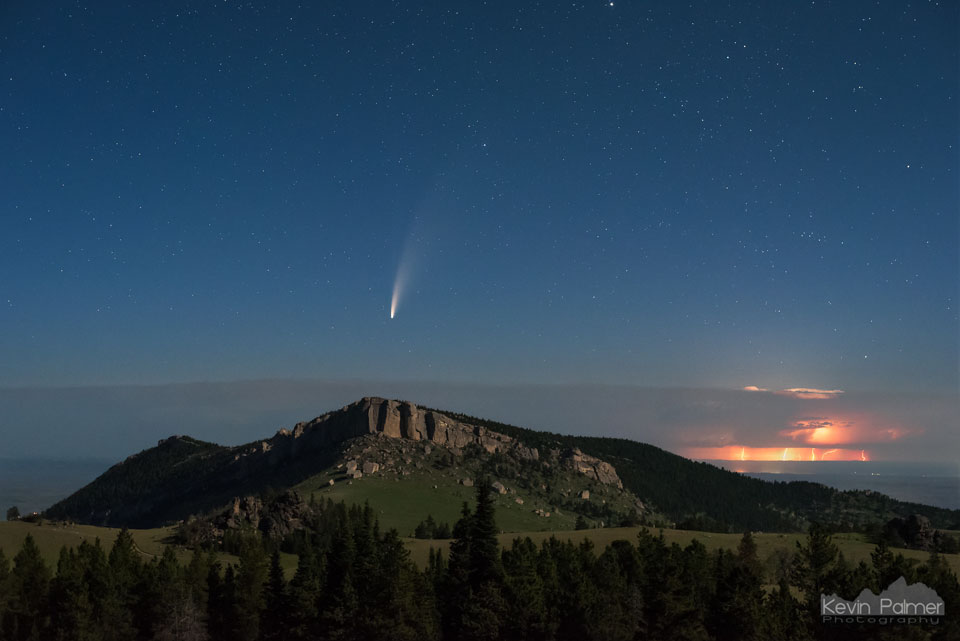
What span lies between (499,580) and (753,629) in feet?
80.7

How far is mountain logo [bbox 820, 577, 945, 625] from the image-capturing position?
65312 millimetres

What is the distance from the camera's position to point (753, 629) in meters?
66.8

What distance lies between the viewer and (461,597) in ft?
254

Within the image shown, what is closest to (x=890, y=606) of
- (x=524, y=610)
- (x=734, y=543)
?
(x=524, y=610)

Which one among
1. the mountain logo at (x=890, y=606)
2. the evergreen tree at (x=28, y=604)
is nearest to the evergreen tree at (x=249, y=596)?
the evergreen tree at (x=28, y=604)

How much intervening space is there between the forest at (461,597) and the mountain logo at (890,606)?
2.96ft

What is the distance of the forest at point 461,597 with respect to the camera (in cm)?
7050

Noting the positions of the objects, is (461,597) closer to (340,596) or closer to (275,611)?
(340,596)

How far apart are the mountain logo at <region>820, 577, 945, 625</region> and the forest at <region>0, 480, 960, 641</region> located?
90cm

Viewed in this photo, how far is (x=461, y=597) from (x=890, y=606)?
3922cm

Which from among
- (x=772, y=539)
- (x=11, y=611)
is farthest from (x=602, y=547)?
(x=11, y=611)

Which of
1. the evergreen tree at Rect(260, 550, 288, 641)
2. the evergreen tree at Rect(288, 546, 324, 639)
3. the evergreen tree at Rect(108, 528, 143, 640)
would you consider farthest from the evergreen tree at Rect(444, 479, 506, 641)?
the evergreen tree at Rect(108, 528, 143, 640)

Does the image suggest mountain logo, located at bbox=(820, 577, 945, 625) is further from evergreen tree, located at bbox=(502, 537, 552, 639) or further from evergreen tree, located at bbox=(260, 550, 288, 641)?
evergreen tree, located at bbox=(260, 550, 288, 641)

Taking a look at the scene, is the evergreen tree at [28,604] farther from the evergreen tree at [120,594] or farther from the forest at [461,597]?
the evergreen tree at [120,594]
